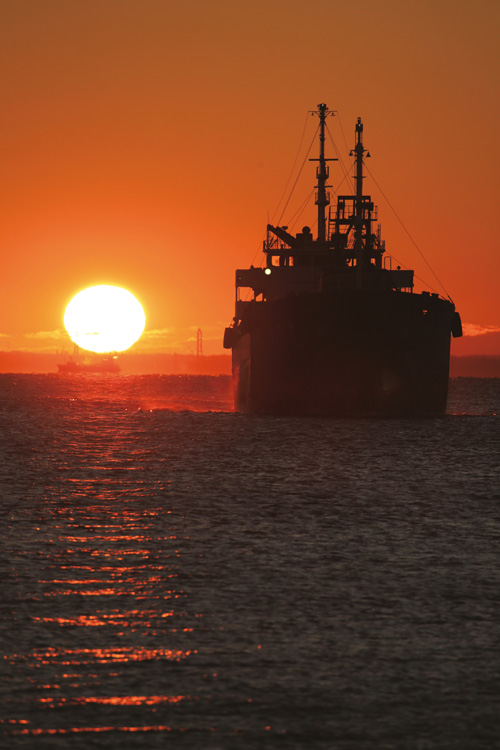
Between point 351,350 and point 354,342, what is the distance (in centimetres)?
45

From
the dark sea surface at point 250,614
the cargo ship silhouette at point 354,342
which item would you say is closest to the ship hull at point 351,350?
the cargo ship silhouette at point 354,342

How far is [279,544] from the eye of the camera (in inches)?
660

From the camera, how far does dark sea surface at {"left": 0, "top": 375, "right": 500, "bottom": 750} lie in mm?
7961

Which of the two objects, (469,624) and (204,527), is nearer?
(469,624)

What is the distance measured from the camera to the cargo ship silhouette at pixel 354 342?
4788 centimetres

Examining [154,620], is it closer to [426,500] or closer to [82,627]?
[82,627]

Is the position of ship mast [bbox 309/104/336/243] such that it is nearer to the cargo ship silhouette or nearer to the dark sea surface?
the cargo ship silhouette

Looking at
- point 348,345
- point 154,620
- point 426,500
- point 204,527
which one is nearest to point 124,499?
point 204,527

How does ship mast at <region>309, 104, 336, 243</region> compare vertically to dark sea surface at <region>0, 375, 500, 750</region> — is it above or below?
above

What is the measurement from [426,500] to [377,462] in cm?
1014

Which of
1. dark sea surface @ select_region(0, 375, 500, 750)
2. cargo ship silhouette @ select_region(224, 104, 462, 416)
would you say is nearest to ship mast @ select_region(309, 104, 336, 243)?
cargo ship silhouette @ select_region(224, 104, 462, 416)

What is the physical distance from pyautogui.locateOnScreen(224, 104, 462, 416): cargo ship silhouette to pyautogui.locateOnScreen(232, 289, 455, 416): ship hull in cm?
5

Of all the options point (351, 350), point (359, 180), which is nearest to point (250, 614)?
point (351, 350)

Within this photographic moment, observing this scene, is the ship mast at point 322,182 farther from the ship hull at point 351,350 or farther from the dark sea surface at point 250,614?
the dark sea surface at point 250,614
